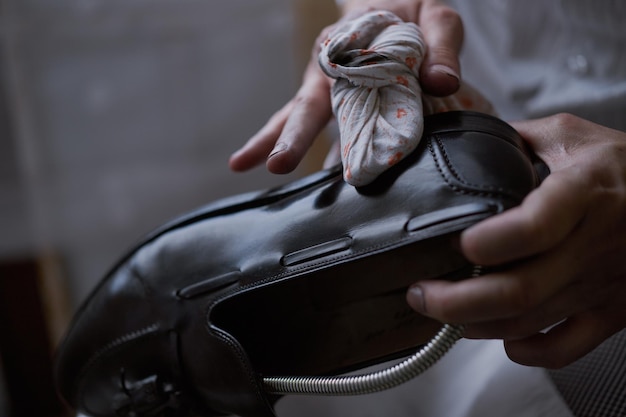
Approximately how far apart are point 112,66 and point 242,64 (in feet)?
0.65

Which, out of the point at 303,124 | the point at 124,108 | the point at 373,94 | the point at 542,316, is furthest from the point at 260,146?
the point at 124,108

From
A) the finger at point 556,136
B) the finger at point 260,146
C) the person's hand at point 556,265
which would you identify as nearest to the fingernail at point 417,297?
the person's hand at point 556,265

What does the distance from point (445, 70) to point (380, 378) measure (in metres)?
0.21

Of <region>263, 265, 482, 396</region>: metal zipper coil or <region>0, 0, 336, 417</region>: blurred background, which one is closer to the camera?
<region>263, 265, 482, 396</region>: metal zipper coil

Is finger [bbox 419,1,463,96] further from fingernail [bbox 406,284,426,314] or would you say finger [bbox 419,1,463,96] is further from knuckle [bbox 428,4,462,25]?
fingernail [bbox 406,284,426,314]

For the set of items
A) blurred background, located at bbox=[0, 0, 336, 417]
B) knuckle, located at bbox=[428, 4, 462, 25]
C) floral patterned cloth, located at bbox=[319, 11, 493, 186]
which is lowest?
blurred background, located at bbox=[0, 0, 336, 417]

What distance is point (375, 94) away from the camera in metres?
0.42

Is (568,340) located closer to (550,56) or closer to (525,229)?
(525,229)

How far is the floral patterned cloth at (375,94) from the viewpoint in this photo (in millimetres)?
404

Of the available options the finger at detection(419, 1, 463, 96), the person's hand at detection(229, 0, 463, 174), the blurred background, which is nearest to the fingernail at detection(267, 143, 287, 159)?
Result: the person's hand at detection(229, 0, 463, 174)

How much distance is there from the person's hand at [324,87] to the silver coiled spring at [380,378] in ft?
0.50

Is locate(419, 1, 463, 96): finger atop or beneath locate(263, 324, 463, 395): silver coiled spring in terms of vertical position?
atop

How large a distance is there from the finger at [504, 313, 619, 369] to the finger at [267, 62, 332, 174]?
21 centimetres

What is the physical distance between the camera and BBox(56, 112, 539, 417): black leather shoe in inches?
14.8
